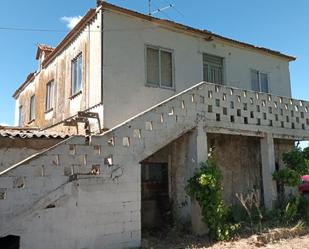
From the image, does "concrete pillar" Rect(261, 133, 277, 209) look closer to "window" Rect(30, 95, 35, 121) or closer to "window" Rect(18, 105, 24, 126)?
"window" Rect(30, 95, 35, 121)

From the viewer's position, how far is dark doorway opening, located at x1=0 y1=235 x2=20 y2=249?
6843mm

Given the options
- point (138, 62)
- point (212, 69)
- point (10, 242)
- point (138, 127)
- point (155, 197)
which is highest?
point (212, 69)

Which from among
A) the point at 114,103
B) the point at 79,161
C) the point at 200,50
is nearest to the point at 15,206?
the point at 79,161

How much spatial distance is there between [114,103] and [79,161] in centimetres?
305

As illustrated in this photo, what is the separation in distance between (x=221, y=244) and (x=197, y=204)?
3.95 ft

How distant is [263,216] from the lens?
1080 cm

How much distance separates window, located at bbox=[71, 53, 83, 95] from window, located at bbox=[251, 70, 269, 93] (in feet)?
22.2

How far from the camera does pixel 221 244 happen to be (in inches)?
333

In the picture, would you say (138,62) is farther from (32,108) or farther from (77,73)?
(32,108)

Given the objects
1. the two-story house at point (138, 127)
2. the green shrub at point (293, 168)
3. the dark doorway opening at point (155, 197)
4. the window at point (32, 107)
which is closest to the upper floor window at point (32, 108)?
the window at point (32, 107)

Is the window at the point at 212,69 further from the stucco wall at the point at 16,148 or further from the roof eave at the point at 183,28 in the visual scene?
the stucco wall at the point at 16,148

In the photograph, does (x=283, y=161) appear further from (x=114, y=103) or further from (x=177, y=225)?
(x=114, y=103)

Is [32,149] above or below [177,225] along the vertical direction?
above

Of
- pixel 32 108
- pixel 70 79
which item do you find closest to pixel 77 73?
pixel 70 79
